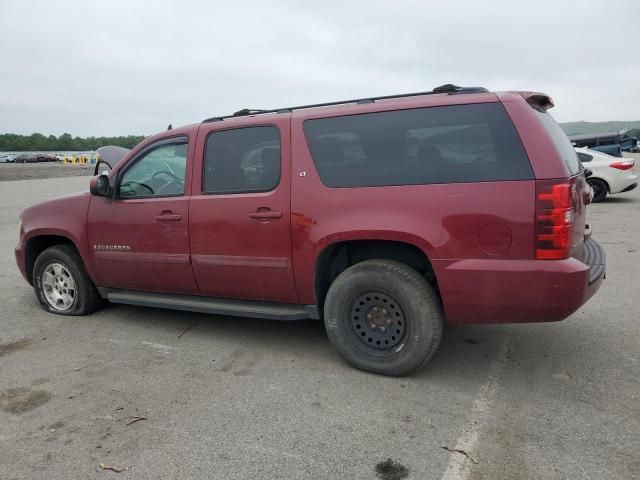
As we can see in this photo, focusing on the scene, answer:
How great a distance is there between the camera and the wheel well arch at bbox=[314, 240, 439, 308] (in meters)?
3.57

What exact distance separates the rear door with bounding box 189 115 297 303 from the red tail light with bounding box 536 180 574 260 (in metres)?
1.69

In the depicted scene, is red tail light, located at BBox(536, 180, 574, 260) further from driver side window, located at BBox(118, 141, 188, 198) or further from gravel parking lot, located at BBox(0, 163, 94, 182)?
gravel parking lot, located at BBox(0, 163, 94, 182)

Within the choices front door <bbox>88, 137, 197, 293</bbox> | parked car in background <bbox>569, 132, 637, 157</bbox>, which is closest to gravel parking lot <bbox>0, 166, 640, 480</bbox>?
front door <bbox>88, 137, 197, 293</bbox>

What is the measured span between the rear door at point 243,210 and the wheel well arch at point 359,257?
23 centimetres

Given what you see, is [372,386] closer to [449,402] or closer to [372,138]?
[449,402]

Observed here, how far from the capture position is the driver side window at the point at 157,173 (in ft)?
13.9

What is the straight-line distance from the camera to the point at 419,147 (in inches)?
130

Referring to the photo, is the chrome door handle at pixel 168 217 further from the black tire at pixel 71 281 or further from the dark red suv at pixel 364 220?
the black tire at pixel 71 281

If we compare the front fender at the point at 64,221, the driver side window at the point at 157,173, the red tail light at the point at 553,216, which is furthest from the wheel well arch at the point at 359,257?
the front fender at the point at 64,221

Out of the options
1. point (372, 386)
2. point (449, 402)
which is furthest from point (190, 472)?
point (449, 402)

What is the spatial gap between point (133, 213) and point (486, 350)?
316 cm

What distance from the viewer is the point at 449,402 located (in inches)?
123

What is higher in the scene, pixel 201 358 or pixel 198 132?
pixel 198 132

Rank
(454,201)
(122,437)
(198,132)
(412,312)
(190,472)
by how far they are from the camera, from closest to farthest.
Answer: (190,472)
(122,437)
(454,201)
(412,312)
(198,132)
